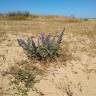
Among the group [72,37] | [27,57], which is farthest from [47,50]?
[72,37]

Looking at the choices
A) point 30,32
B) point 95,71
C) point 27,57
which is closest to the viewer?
point 95,71

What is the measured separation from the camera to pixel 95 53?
17.9 ft

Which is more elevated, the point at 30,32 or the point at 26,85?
the point at 30,32

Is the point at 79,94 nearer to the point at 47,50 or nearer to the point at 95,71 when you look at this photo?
the point at 95,71

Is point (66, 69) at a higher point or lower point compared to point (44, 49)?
lower

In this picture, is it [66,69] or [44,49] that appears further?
[44,49]

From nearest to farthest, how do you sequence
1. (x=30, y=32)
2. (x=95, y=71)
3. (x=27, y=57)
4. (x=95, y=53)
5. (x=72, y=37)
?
(x=95, y=71) < (x=27, y=57) < (x=95, y=53) < (x=72, y=37) < (x=30, y=32)

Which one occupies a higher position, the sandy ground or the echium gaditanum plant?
the echium gaditanum plant

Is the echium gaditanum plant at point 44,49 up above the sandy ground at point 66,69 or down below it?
above

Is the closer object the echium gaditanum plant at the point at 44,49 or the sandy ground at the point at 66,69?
the sandy ground at the point at 66,69

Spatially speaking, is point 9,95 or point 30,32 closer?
point 9,95

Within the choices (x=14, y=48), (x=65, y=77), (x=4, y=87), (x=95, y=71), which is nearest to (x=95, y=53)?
(x=95, y=71)

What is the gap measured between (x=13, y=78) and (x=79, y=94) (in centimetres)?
112

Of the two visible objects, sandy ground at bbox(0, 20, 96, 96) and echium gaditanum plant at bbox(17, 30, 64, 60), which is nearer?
sandy ground at bbox(0, 20, 96, 96)
